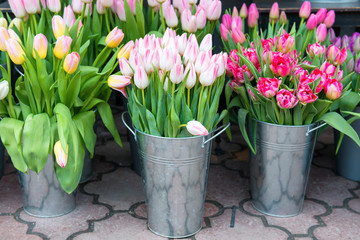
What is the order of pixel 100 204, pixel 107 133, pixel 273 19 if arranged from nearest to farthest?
pixel 100 204, pixel 273 19, pixel 107 133

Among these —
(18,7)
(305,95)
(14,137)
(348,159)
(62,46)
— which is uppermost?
(18,7)

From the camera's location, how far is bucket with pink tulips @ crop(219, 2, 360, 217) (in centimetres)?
186

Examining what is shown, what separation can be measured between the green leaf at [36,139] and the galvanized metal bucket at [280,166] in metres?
0.81

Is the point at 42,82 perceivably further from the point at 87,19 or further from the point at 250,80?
the point at 250,80

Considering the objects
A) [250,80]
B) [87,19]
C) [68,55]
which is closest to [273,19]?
[250,80]

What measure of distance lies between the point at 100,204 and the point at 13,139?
1.69 ft

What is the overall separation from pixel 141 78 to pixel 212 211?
0.73 metres

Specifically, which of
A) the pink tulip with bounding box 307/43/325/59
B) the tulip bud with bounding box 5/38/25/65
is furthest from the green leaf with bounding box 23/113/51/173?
the pink tulip with bounding box 307/43/325/59

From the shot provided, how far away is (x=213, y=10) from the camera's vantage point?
86.4 inches

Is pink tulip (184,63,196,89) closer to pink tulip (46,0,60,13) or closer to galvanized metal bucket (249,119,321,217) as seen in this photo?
galvanized metal bucket (249,119,321,217)

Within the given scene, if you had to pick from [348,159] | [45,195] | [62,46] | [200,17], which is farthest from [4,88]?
[348,159]

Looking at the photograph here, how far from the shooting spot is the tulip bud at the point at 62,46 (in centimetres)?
173

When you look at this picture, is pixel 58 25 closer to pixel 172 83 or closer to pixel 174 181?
pixel 172 83

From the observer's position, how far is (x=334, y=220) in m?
2.10
